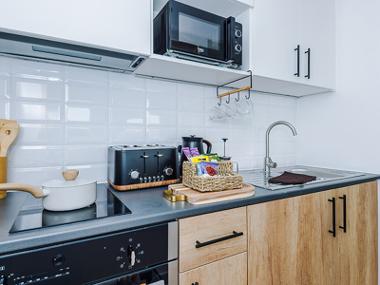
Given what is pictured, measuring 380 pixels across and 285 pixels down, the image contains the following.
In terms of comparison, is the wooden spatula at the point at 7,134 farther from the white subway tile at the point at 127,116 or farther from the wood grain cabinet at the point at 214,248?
the wood grain cabinet at the point at 214,248

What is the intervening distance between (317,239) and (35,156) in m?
1.45

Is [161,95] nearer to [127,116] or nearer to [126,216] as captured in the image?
[127,116]

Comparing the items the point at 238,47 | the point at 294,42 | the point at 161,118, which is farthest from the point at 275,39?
the point at 161,118

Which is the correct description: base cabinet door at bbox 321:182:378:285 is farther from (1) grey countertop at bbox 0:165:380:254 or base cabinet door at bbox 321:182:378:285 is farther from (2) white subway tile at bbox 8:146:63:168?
(2) white subway tile at bbox 8:146:63:168

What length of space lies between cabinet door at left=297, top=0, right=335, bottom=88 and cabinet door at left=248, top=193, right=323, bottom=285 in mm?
857

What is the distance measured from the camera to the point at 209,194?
0.91 meters

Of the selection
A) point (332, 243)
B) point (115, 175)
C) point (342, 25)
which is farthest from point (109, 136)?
point (342, 25)

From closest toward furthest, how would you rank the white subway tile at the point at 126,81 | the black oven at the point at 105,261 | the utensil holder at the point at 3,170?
the black oven at the point at 105,261
the utensil holder at the point at 3,170
the white subway tile at the point at 126,81

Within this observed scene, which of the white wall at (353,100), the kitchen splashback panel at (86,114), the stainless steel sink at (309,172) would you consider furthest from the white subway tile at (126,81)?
the white wall at (353,100)

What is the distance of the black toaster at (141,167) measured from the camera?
105 cm

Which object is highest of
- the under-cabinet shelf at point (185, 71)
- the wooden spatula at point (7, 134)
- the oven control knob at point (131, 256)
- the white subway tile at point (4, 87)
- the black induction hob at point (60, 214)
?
the under-cabinet shelf at point (185, 71)

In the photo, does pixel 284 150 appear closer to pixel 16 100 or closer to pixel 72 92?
pixel 72 92

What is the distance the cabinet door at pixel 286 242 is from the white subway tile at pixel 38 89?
104cm

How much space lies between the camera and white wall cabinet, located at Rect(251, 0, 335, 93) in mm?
1295
